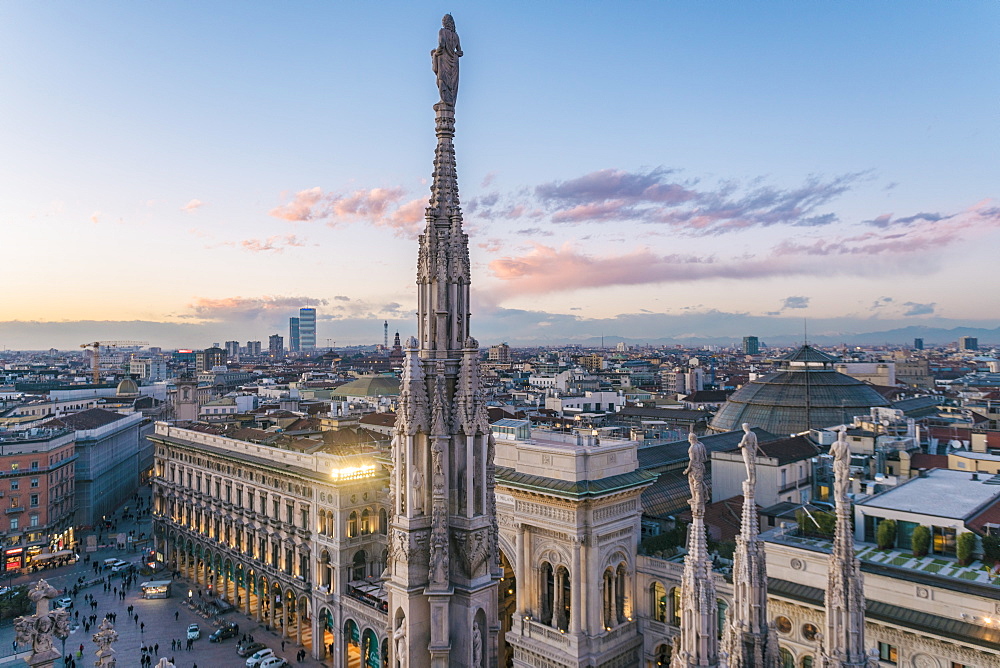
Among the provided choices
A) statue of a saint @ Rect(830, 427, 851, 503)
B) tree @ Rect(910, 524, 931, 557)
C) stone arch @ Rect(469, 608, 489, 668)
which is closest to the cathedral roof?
tree @ Rect(910, 524, 931, 557)

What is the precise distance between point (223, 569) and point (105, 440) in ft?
116

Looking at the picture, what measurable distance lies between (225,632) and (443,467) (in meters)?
47.6

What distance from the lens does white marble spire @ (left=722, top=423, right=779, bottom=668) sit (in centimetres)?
1295

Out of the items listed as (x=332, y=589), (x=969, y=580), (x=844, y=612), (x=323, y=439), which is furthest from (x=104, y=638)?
(x=323, y=439)

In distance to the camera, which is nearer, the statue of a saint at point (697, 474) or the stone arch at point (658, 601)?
the statue of a saint at point (697, 474)

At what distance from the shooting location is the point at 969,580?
69.6 feet

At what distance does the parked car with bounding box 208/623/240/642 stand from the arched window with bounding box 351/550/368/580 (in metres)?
11.7

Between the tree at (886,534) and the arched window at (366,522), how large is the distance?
32463 mm

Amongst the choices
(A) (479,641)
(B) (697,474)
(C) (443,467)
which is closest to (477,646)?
(A) (479,641)

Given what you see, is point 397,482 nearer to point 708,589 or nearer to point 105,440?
point 708,589

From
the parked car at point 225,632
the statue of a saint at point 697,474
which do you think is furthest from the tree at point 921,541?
the parked car at point 225,632

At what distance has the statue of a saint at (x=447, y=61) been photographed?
10.1 meters

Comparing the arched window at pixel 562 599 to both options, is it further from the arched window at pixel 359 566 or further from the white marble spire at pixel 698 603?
the arched window at pixel 359 566

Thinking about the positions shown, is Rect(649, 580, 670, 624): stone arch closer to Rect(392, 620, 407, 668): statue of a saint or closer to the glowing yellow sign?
the glowing yellow sign
